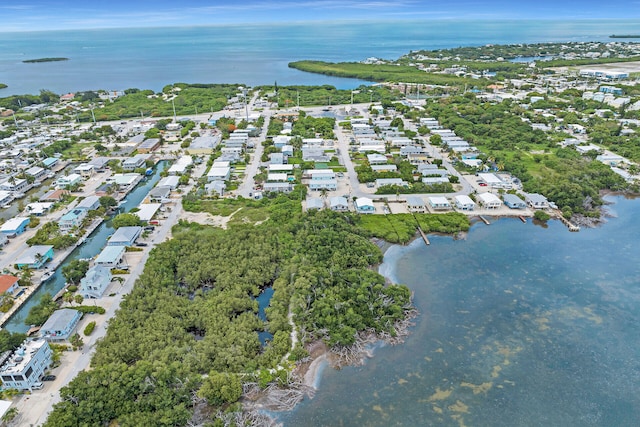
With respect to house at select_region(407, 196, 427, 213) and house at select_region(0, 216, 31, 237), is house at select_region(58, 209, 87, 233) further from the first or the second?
house at select_region(407, 196, 427, 213)

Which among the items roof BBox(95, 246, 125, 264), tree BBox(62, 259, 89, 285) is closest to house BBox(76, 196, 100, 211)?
roof BBox(95, 246, 125, 264)

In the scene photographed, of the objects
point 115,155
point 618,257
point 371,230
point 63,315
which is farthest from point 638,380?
point 115,155

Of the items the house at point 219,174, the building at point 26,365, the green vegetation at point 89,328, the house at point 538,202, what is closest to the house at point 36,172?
the house at point 219,174

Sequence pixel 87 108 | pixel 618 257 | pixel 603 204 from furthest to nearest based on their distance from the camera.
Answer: pixel 87 108, pixel 603 204, pixel 618 257

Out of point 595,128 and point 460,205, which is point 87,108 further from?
point 595,128

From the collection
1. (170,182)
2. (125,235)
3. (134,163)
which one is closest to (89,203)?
(170,182)

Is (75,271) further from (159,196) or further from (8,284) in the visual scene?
(159,196)
